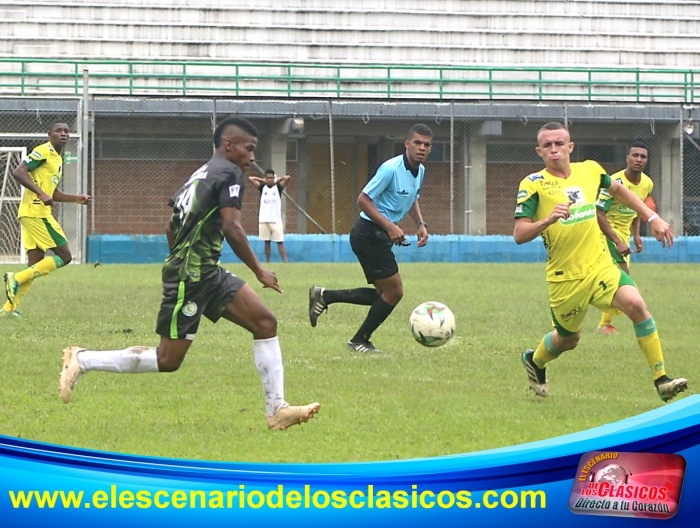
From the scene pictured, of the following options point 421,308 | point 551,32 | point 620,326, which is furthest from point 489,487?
point 551,32

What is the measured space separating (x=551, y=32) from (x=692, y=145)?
6332 millimetres

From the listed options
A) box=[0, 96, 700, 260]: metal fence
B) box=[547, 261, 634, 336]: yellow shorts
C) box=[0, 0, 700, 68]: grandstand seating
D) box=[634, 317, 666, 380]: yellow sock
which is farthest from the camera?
box=[0, 0, 700, 68]: grandstand seating

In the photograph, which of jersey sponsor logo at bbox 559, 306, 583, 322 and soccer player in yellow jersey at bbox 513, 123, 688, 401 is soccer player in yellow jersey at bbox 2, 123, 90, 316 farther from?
jersey sponsor logo at bbox 559, 306, 583, 322

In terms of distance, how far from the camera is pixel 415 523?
9.96 ft

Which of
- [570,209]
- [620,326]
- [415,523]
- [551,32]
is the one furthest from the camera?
[551,32]

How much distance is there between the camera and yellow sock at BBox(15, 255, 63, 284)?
13875 mm

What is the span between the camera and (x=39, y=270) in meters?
14.0

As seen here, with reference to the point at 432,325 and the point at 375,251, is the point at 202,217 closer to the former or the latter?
the point at 432,325

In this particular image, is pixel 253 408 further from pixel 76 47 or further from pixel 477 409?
pixel 76 47

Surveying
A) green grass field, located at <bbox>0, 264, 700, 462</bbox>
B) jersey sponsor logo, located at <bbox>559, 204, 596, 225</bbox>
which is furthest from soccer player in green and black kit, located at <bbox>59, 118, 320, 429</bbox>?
jersey sponsor logo, located at <bbox>559, 204, 596, 225</bbox>

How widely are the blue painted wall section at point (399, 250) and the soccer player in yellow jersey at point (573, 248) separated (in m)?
18.9

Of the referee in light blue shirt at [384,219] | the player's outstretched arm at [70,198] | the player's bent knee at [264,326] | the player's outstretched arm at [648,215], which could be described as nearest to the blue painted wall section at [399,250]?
the player's outstretched arm at [70,198]

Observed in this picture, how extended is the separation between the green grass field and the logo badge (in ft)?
11.3

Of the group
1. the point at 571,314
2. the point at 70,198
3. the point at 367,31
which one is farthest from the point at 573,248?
the point at 367,31
